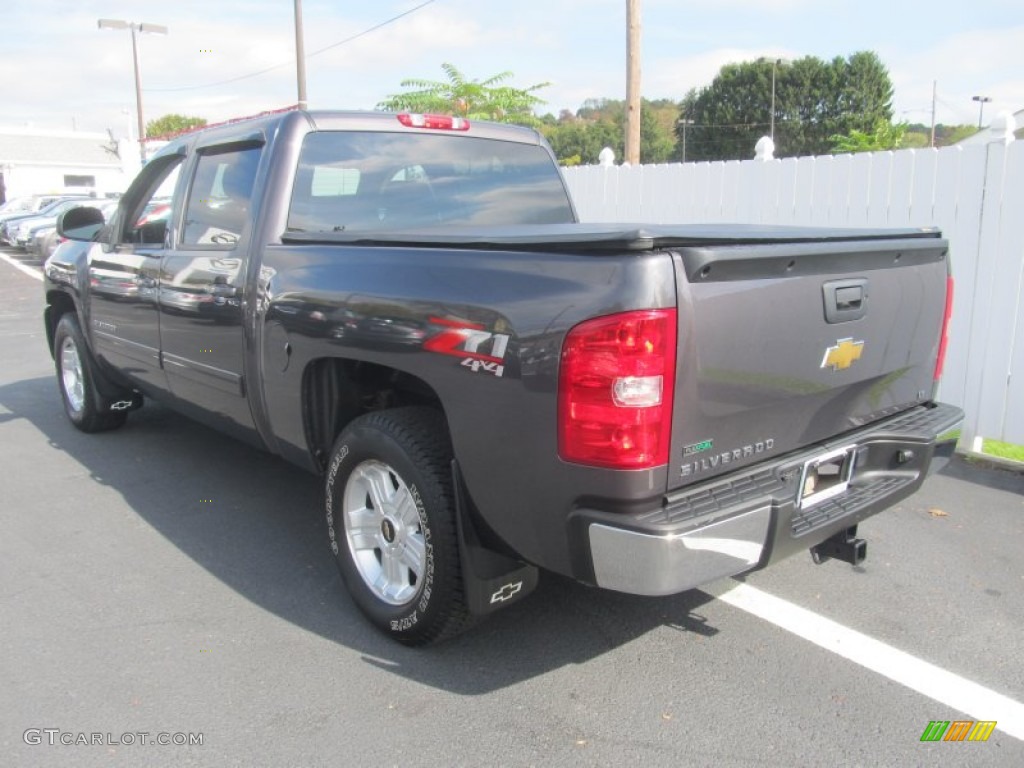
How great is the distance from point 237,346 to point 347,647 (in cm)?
144

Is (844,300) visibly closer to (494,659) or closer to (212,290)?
(494,659)

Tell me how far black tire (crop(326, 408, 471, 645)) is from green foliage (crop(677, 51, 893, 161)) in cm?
7590

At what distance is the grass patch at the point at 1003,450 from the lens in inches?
223

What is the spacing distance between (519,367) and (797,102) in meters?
81.6

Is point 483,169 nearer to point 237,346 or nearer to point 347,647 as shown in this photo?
point 237,346

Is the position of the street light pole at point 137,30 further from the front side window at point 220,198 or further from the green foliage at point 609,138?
the green foliage at point 609,138

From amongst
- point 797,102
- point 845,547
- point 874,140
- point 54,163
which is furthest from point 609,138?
point 845,547

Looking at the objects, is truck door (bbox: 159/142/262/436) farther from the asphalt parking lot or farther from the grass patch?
the grass patch

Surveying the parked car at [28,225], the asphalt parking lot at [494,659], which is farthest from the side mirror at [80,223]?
the parked car at [28,225]

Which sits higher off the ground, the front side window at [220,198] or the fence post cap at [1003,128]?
the fence post cap at [1003,128]

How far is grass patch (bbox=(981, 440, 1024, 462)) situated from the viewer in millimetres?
5656

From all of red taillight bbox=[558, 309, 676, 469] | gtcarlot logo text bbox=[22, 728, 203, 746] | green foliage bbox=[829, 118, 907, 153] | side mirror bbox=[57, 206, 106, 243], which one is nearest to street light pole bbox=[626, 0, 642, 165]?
side mirror bbox=[57, 206, 106, 243]

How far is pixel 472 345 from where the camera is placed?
2588 millimetres

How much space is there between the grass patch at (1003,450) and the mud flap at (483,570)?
162 inches
